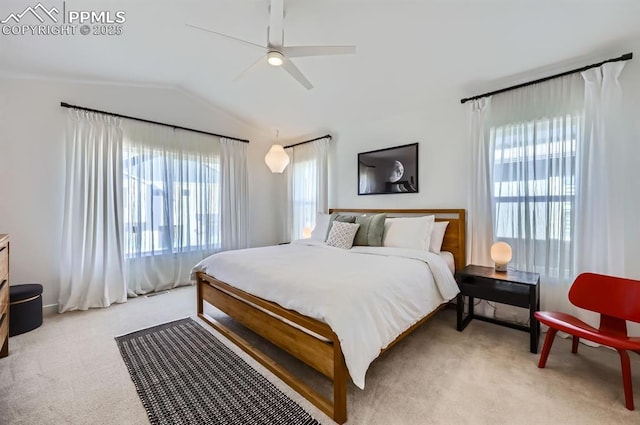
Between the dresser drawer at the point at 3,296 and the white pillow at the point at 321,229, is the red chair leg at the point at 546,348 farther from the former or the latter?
the dresser drawer at the point at 3,296

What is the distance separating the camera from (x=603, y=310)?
6.59 feet

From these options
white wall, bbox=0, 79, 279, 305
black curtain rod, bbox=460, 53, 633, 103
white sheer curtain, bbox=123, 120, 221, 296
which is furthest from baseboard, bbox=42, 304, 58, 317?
black curtain rod, bbox=460, 53, 633, 103

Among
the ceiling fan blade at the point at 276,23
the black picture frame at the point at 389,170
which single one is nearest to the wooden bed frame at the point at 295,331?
the black picture frame at the point at 389,170

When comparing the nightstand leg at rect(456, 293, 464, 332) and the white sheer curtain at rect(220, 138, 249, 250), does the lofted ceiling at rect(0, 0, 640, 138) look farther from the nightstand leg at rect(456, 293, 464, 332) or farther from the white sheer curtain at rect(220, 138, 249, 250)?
the nightstand leg at rect(456, 293, 464, 332)

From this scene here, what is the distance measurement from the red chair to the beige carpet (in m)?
0.29

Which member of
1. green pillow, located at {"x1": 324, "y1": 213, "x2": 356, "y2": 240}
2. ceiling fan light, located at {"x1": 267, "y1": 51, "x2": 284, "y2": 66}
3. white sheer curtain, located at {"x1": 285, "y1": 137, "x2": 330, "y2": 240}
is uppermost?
ceiling fan light, located at {"x1": 267, "y1": 51, "x2": 284, "y2": 66}

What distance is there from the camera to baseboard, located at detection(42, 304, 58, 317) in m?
3.08

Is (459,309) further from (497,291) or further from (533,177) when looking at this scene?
(533,177)

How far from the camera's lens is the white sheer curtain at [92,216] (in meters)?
3.18

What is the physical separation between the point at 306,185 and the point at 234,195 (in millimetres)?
1318

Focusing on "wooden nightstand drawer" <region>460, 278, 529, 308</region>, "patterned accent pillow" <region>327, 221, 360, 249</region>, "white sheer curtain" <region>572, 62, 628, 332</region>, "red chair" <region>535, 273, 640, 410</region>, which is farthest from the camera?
"patterned accent pillow" <region>327, 221, 360, 249</region>

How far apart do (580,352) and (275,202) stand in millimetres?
4713

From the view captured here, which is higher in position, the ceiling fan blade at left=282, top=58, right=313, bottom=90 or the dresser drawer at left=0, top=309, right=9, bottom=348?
the ceiling fan blade at left=282, top=58, right=313, bottom=90

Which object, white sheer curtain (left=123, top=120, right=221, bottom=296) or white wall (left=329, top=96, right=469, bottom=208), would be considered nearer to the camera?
white wall (left=329, top=96, right=469, bottom=208)
